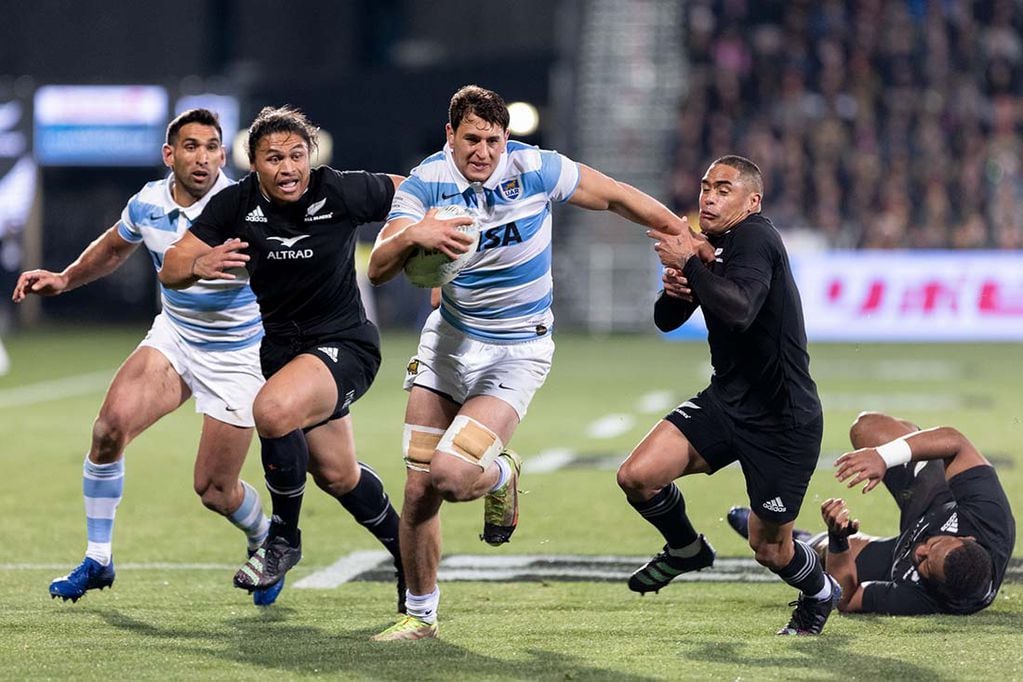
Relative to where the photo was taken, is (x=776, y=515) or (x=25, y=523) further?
(x=25, y=523)

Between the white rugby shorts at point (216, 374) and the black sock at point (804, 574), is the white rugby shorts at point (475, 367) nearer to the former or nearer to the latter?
the white rugby shorts at point (216, 374)

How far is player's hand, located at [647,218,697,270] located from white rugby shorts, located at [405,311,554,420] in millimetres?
737

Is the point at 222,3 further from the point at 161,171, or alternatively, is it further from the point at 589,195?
the point at 589,195

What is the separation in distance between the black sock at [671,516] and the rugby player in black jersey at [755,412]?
0.06m

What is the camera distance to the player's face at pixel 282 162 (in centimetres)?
707

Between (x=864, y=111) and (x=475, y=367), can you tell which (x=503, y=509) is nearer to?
(x=475, y=367)

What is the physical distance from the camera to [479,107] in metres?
6.77

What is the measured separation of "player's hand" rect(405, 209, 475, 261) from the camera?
629 centimetres

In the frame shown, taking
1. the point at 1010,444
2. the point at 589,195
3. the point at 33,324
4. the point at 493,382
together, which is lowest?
the point at 33,324

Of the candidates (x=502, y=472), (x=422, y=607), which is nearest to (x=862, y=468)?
(x=502, y=472)

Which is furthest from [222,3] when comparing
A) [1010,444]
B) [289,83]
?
[1010,444]

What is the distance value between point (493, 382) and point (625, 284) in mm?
21759

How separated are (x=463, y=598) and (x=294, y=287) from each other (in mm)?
1588

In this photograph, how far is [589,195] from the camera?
7113 millimetres
